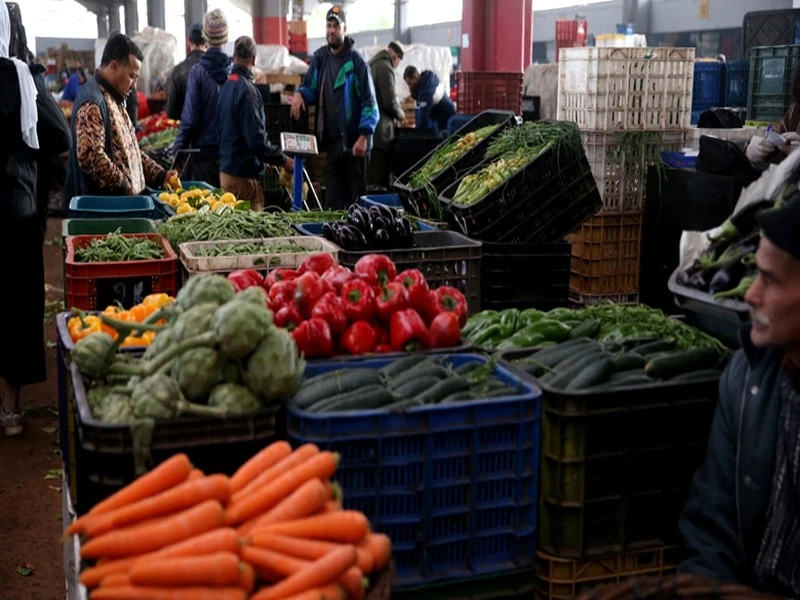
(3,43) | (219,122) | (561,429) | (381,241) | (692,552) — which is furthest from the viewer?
(219,122)

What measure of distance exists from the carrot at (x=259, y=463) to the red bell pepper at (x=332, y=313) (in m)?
0.83

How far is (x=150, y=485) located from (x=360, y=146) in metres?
6.58

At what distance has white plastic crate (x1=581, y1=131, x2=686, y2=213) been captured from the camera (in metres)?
6.38

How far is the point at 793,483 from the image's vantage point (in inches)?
90.3

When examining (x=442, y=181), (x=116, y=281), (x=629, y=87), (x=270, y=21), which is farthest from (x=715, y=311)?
(x=270, y=21)

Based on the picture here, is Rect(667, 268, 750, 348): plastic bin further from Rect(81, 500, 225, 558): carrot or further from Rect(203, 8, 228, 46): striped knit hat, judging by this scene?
Rect(203, 8, 228, 46): striped knit hat

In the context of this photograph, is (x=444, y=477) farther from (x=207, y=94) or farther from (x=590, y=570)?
(x=207, y=94)

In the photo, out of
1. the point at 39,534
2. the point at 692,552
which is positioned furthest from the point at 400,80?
the point at 692,552

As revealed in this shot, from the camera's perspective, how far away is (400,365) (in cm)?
285

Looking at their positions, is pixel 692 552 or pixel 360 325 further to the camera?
pixel 360 325

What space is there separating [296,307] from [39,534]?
2280mm

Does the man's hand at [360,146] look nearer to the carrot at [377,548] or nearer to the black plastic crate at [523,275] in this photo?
the black plastic crate at [523,275]

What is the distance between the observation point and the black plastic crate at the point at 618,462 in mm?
2586

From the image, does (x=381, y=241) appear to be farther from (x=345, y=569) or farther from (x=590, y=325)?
(x=345, y=569)
